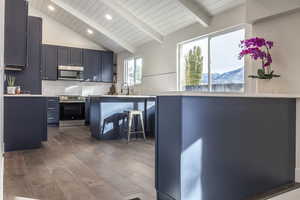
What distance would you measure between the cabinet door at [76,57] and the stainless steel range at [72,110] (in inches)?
46.2

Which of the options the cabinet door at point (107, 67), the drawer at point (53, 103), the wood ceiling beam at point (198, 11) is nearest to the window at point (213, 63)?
the wood ceiling beam at point (198, 11)

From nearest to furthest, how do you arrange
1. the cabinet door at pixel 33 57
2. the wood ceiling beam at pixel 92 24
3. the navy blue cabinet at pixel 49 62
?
the cabinet door at pixel 33 57, the wood ceiling beam at pixel 92 24, the navy blue cabinet at pixel 49 62

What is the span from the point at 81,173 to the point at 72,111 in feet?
15.5

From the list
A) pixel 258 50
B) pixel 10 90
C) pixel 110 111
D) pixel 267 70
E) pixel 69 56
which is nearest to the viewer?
pixel 258 50

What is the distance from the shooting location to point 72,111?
7.11 metres

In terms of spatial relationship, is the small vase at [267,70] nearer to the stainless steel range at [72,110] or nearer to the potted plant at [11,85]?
the potted plant at [11,85]

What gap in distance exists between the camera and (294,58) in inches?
101

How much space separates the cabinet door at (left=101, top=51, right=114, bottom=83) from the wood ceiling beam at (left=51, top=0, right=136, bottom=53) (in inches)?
50.4

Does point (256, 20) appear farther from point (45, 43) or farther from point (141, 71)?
point (45, 43)

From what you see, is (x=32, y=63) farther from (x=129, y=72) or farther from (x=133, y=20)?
(x=129, y=72)

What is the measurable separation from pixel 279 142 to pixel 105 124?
3373 mm

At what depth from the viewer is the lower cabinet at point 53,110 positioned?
685cm

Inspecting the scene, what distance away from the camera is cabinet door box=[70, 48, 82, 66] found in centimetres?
759

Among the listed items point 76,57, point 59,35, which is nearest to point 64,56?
point 76,57
